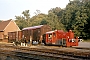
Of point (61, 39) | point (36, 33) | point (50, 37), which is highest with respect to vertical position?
point (36, 33)

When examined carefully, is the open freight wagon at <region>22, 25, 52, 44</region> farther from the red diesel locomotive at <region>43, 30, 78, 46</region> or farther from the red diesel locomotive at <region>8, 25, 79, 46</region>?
the red diesel locomotive at <region>43, 30, 78, 46</region>

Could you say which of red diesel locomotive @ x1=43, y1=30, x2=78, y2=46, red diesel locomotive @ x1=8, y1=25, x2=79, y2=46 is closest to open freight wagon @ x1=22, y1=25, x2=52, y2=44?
red diesel locomotive @ x1=8, y1=25, x2=79, y2=46

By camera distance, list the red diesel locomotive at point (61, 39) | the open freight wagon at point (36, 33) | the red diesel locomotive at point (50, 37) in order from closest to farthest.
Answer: the red diesel locomotive at point (61, 39) → the red diesel locomotive at point (50, 37) → the open freight wagon at point (36, 33)

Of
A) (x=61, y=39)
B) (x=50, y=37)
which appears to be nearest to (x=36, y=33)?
(x=50, y=37)

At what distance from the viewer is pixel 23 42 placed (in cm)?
2983

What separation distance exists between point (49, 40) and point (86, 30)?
23.8 m

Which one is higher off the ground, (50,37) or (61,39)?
(50,37)

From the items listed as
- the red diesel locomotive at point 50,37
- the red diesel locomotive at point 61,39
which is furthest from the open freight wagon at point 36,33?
the red diesel locomotive at point 61,39

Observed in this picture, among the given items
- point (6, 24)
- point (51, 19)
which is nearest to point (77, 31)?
point (51, 19)

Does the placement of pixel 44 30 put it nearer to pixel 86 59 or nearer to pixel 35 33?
pixel 35 33

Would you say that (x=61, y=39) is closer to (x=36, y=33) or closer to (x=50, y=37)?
(x=50, y=37)

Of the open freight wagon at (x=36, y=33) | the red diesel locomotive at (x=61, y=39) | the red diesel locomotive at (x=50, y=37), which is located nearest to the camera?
the red diesel locomotive at (x=61, y=39)

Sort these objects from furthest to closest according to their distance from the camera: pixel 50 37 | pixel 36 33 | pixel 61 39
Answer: pixel 36 33, pixel 50 37, pixel 61 39

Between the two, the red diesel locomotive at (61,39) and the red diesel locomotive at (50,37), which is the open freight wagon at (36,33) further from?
the red diesel locomotive at (61,39)
